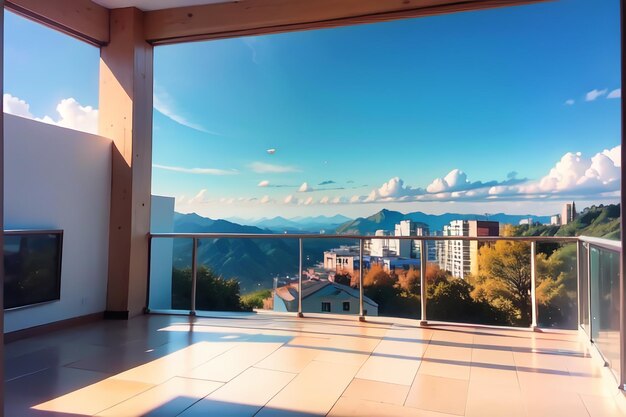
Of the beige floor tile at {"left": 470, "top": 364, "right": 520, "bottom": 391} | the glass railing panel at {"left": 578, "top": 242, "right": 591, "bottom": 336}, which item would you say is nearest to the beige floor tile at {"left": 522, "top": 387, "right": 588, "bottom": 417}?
the beige floor tile at {"left": 470, "top": 364, "right": 520, "bottom": 391}

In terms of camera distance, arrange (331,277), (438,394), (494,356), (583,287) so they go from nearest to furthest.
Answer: (438,394) → (494,356) → (583,287) → (331,277)

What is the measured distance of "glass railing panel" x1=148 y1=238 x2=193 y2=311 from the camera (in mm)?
4625

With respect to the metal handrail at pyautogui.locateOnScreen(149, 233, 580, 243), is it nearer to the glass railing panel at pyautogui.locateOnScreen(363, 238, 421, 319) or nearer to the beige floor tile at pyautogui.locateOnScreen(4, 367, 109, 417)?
the glass railing panel at pyautogui.locateOnScreen(363, 238, 421, 319)

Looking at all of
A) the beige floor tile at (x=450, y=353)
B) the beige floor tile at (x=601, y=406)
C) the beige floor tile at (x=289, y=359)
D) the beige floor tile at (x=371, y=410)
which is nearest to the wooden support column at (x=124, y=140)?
the beige floor tile at (x=289, y=359)

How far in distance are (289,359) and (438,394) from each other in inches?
43.4

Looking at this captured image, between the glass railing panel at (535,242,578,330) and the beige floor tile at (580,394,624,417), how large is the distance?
1.54 m

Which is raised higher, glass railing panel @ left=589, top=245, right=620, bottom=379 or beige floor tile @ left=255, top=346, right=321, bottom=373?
glass railing panel @ left=589, top=245, right=620, bottom=379

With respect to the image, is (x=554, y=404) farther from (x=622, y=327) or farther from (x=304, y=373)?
(x=304, y=373)

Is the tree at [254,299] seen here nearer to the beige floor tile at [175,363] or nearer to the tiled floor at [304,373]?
the tiled floor at [304,373]

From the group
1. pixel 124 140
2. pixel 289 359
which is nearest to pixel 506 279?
pixel 289 359

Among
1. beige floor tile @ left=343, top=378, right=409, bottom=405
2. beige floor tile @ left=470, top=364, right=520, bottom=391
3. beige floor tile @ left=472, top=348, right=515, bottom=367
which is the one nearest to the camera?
beige floor tile @ left=343, top=378, right=409, bottom=405

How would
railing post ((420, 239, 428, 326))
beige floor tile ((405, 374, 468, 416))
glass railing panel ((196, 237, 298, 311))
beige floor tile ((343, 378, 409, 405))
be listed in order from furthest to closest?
glass railing panel ((196, 237, 298, 311)), railing post ((420, 239, 428, 326)), beige floor tile ((343, 378, 409, 405)), beige floor tile ((405, 374, 468, 416))

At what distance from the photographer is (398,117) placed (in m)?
Result: 10.2

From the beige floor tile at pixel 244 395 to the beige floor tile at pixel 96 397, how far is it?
45 centimetres
